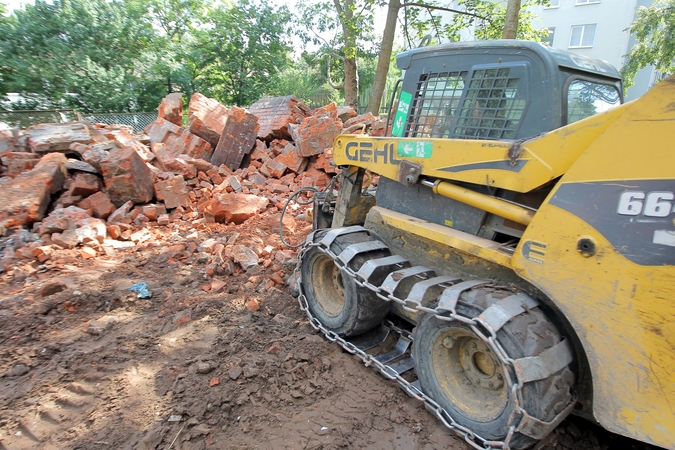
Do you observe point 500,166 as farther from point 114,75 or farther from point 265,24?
point 265,24

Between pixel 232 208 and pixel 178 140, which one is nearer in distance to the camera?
pixel 232 208

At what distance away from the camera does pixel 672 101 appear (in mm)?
1812

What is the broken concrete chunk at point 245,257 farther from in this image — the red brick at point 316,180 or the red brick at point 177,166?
the red brick at point 177,166

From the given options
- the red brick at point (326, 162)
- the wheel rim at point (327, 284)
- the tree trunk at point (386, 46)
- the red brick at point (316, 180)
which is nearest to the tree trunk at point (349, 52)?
the tree trunk at point (386, 46)

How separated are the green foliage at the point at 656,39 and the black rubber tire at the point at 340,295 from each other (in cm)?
1905

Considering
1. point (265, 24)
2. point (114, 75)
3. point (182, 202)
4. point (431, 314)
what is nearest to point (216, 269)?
point (182, 202)

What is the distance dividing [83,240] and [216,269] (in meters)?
2.15

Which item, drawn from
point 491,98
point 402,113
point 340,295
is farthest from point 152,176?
point 491,98

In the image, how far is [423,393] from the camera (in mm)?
2758

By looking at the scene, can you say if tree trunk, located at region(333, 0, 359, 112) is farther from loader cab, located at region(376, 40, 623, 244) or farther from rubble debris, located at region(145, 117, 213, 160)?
loader cab, located at region(376, 40, 623, 244)

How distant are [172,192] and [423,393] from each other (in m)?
5.60

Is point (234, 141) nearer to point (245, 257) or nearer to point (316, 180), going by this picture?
point (316, 180)

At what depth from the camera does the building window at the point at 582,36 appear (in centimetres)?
2491

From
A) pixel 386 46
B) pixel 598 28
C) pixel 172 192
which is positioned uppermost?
pixel 598 28
